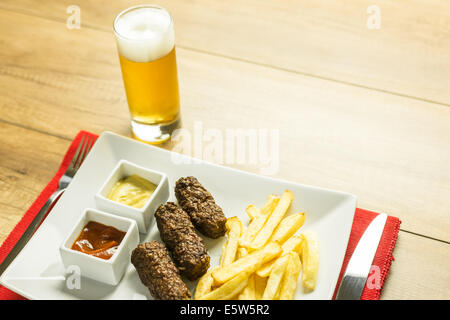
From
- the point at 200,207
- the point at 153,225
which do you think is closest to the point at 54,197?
the point at 153,225

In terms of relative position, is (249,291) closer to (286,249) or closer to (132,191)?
(286,249)

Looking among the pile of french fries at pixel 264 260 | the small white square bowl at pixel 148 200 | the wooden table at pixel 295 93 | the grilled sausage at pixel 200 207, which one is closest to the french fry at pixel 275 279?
the pile of french fries at pixel 264 260

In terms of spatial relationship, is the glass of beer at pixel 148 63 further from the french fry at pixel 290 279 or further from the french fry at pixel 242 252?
the french fry at pixel 290 279

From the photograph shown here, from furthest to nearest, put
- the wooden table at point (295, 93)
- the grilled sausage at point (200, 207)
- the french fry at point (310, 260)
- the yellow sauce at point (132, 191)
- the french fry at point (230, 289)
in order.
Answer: the wooden table at point (295, 93)
the yellow sauce at point (132, 191)
the grilled sausage at point (200, 207)
the french fry at point (310, 260)
the french fry at point (230, 289)

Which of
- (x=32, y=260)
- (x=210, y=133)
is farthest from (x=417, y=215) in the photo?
(x=32, y=260)

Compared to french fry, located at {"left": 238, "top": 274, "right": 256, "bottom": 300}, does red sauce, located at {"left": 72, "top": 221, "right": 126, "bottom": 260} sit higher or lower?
higher

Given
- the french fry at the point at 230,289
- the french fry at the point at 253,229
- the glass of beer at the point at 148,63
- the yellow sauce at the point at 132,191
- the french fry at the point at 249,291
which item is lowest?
the french fry at the point at 249,291

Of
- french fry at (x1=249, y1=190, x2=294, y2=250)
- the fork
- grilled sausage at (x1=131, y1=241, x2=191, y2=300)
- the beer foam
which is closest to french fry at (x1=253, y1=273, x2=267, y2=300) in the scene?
french fry at (x1=249, y1=190, x2=294, y2=250)

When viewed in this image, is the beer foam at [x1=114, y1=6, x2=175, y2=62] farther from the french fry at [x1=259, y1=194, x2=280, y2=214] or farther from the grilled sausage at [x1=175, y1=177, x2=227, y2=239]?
the french fry at [x1=259, y1=194, x2=280, y2=214]
